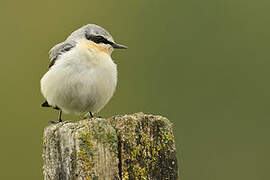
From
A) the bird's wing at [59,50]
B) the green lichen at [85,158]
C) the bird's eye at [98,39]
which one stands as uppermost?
the bird's eye at [98,39]

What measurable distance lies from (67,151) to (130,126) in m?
0.45

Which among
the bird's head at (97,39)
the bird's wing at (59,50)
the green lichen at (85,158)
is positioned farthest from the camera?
the bird's head at (97,39)

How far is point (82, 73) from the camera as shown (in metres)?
7.09

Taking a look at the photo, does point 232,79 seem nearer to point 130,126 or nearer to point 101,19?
point 101,19

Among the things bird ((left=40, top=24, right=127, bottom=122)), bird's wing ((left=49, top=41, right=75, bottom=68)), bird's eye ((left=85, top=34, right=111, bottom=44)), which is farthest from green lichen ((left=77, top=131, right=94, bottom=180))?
bird's eye ((left=85, top=34, right=111, bottom=44))

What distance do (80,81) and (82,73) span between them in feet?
0.30

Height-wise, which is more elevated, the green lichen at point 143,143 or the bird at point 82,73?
the bird at point 82,73

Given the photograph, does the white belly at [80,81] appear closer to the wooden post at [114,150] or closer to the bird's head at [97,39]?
the bird's head at [97,39]

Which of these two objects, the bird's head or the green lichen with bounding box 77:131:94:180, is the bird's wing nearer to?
the bird's head

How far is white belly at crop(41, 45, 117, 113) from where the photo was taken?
7.09 metres

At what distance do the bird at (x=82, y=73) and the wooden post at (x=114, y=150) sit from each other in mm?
2836

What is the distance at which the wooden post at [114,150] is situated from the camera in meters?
4.07

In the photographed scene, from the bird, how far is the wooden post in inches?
112

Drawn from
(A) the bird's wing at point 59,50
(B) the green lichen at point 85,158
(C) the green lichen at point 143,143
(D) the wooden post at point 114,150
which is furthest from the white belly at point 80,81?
(B) the green lichen at point 85,158
